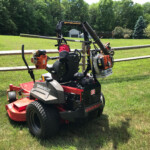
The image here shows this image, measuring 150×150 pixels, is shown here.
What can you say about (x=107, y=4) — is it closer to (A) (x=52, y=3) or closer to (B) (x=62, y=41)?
(A) (x=52, y=3)

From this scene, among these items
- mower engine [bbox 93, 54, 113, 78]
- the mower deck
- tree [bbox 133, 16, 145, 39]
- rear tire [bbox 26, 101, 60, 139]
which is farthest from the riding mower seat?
tree [bbox 133, 16, 145, 39]

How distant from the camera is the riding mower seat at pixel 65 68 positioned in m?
3.26

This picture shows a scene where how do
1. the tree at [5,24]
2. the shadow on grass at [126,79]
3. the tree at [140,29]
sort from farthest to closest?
the tree at [140,29], the tree at [5,24], the shadow on grass at [126,79]

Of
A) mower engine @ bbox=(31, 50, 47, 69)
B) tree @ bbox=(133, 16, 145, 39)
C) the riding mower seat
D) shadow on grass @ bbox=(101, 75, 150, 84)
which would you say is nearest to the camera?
the riding mower seat

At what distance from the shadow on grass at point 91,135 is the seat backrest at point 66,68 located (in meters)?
1.01

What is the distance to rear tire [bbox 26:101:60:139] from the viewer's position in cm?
307

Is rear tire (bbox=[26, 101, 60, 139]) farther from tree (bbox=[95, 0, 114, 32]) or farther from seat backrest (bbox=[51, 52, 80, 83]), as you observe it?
tree (bbox=[95, 0, 114, 32])

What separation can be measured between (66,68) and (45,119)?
3.18 ft

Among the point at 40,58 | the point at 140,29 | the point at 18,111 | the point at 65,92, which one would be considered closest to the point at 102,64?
the point at 65,92

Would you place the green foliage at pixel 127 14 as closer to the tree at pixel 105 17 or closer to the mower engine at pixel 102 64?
the tree at pixel 105 17

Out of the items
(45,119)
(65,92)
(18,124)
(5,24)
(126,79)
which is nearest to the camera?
(45,119)

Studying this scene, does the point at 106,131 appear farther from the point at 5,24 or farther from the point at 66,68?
the point at 5,24

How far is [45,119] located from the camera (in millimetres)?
3047

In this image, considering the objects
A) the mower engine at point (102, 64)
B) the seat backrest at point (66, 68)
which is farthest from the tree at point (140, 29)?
the mower engine at point (102, 64)
